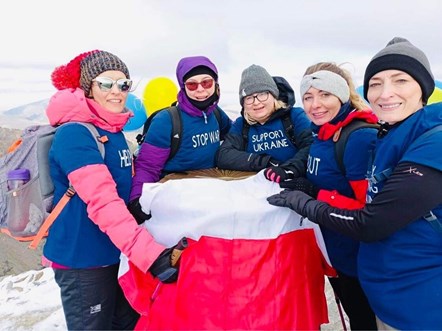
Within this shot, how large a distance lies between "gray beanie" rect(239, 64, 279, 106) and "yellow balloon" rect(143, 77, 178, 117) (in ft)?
5.17

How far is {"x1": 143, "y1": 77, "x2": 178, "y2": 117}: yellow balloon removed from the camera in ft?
14.9

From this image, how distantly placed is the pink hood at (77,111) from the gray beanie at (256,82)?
1.12 m

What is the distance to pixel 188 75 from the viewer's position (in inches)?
123

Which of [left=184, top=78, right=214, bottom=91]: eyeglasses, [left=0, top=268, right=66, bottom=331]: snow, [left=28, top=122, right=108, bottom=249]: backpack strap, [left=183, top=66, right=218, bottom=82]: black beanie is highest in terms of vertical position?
[left=183, top=66, right=218, bottom=82]: black beanie

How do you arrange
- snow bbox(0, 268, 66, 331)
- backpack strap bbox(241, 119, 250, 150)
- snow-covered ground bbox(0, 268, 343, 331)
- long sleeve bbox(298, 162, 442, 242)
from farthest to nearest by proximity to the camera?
snow bbox(0, 268, 66, 331) → snow-covered ground bbox(0, 268, 343, 331) → backpack strap bbox(241, 119, 250, 150) → long sleeve bbox(298, 162, 442, 242)

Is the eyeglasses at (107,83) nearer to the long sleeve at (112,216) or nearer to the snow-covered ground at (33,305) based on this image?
the long sleeve at (112,216)

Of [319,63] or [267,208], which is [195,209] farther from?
[319,63]

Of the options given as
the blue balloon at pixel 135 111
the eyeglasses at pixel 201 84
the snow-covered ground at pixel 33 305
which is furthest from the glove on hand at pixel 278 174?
the blue balloon at pixel 135 111

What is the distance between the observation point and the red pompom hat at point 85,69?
8.58 feet

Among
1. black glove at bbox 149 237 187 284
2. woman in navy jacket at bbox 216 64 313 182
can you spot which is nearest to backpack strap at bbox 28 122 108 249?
black glove at bbox 149 237 187 284

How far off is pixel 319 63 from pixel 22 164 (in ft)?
7.47

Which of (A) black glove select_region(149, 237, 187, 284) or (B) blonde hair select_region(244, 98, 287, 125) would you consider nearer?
(A) black glove select_region(149, 237, 187, 284)

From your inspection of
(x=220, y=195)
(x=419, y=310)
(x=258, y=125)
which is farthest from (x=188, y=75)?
(x=419, y=310)

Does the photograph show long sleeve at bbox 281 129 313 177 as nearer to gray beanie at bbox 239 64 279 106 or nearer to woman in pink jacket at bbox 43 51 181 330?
gray beanie at bbox 239 64 279 106
